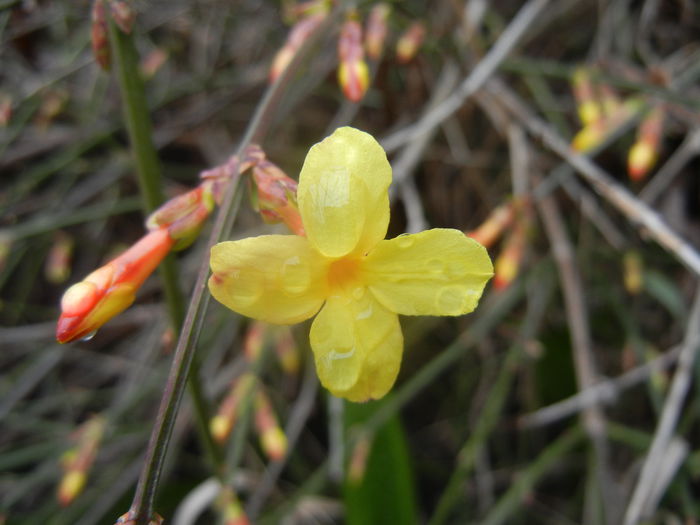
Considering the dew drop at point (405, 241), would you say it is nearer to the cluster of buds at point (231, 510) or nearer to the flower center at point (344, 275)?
the flower center at point (344, 275)

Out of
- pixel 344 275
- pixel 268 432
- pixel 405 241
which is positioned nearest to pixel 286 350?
pixel 268 432

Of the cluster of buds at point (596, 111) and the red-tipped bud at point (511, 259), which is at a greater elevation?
the cluster of buds at point (596, 111)

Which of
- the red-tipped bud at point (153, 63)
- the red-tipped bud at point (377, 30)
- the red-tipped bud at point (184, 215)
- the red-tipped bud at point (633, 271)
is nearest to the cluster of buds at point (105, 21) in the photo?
the red-tipped bud at point (184, 215)

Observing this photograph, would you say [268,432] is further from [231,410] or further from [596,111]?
[596,111]

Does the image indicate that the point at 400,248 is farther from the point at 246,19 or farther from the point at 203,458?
the point at 246,19

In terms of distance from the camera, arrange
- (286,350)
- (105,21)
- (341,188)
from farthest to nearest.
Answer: (286,350), (105,21), (341,188)

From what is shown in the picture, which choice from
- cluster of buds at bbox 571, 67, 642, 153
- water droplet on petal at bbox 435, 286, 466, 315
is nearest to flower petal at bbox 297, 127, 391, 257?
water droplet on petal at bbox 435, 286, 466, 315

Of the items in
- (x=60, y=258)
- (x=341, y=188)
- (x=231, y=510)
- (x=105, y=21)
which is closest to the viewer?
(x=341, y=188)
